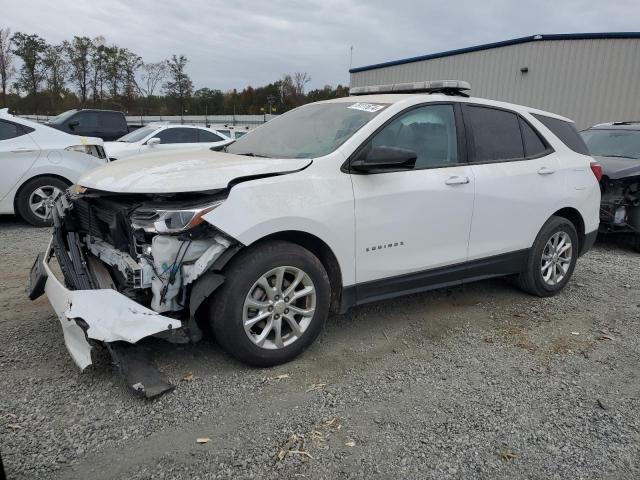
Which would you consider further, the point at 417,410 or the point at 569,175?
the point at 569,175

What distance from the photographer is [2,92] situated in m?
37.6

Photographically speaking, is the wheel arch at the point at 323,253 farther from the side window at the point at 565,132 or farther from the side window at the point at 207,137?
the side window at the point at 207,137

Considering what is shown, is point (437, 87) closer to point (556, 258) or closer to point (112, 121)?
point (556, 258)

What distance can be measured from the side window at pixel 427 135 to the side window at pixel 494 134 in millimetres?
235

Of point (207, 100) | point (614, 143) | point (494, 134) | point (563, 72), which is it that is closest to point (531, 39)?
point (563, 72)

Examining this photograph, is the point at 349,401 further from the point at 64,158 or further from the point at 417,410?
the point at 64,158

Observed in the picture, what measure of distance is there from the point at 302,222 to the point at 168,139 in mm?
9323

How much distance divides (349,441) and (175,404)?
1.03 m

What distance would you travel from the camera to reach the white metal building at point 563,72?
52.7ft

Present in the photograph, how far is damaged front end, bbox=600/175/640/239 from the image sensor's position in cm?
689

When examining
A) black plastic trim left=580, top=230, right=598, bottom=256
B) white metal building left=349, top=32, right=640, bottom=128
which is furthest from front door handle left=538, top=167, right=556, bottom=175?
white metal building left=349, top=32, right=640, bottom=128

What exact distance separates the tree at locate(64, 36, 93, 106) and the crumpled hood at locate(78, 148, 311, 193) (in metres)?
42.2

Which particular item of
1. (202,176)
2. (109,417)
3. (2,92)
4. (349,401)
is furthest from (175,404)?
(2,92)

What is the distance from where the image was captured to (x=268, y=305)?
10.5 ft
